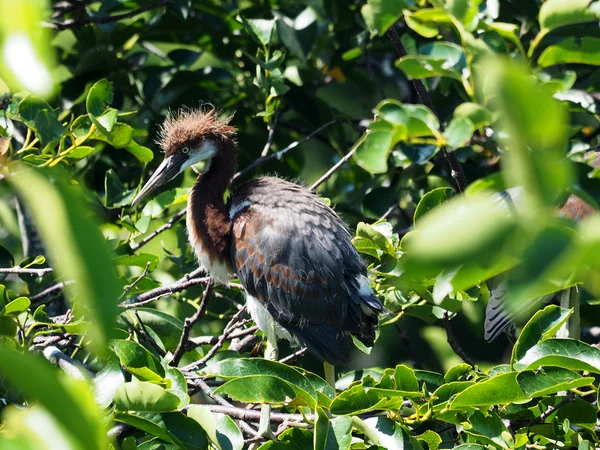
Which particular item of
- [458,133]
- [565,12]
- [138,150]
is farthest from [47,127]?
[565,12]

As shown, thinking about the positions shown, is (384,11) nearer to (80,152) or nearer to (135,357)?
(135,357)

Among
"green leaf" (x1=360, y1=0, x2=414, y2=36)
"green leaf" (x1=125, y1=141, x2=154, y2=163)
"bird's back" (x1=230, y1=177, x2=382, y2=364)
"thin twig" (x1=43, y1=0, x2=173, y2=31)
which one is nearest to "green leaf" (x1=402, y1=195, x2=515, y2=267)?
"green leaf" (x1=360, y1=0, x2=414, y2=36)

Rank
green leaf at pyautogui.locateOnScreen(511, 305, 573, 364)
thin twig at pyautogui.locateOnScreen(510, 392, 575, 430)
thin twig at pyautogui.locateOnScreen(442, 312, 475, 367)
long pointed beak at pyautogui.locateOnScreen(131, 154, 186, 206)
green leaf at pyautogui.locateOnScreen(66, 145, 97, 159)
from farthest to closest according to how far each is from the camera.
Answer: long pointed beak at pyautogui.locateOnScreen(131, 154, 186, 206) < thin twig at pyautogui.locateOnScreen(442, 312, 475, 367) < green leaf at pyautogui.locateOnScreen(66, 145, 97, 159) < thin twig at pyautogui.locateOnScreen(510, 392, 575, 430) < green leaf at pyautogui.locateOnScreen(511, 305, 573, 364)

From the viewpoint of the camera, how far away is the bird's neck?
156 inches

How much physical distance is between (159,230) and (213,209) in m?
0.42

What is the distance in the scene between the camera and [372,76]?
4336mm

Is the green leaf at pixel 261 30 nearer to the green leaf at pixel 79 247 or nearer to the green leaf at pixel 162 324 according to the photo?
the green leaf at pixel 162 324

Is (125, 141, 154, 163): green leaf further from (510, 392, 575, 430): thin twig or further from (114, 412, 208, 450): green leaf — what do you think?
(510, 392, 575, 430): thin twig

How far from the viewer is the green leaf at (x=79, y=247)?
20.7 inches

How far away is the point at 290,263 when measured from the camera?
3773 millimetres

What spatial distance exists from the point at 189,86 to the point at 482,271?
388 centimetres

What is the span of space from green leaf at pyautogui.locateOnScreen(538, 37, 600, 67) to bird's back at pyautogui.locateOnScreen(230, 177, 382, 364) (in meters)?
2.09

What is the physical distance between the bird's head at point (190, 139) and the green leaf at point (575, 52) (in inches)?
106

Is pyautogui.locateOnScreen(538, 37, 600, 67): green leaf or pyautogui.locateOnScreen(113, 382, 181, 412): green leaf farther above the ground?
pyautogui.locateOnScreen(538, 37, 600, 67): green leaf
